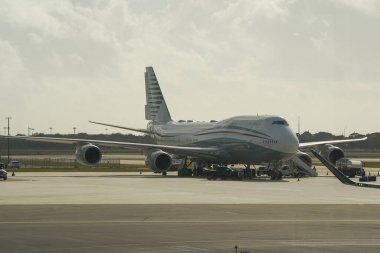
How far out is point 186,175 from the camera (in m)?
82.8

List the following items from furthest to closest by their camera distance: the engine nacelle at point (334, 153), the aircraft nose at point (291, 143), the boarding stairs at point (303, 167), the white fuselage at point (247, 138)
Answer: the engine nacelle at point (334, 153)
the boarding stairs at point (303, 167)
the white fuselage at point (247, 138)
the aircraft nose at point (291, 143)

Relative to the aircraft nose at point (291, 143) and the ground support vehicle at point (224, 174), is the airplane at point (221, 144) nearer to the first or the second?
the aircraft nose at point (291, 143)

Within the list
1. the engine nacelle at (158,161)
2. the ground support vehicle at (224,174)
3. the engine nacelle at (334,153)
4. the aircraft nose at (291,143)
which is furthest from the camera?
the engine nacelle at (334,153)

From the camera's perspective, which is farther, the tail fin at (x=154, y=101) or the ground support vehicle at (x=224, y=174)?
the tail fin at (x=154, y=101)

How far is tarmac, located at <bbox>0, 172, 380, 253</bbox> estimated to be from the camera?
23.7m

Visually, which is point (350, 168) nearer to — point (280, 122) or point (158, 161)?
point (280, 122)

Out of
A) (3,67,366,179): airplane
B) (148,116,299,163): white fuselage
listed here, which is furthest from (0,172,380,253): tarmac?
(3,67,366,179): airplane

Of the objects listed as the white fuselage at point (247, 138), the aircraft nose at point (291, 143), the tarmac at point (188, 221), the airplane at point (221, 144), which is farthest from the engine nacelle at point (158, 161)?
the tarmac at point (188, 221)

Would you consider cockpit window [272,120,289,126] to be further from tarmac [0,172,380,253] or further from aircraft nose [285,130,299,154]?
tarmac [0,172,380,253]

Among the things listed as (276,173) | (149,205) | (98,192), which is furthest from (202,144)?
(149,205)

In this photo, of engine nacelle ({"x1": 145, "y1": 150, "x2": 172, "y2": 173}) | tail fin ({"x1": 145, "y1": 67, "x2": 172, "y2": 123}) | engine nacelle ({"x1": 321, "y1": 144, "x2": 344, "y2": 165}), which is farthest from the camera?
tail fin ({"x1": 145, "y1": 67, "x2": 172, "y2": 123})

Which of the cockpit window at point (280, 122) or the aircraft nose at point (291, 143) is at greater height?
the cockpit window at point (280, 122)

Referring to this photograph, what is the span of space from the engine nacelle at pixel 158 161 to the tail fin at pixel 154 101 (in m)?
18.3

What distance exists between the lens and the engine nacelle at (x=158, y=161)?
7750 cm
